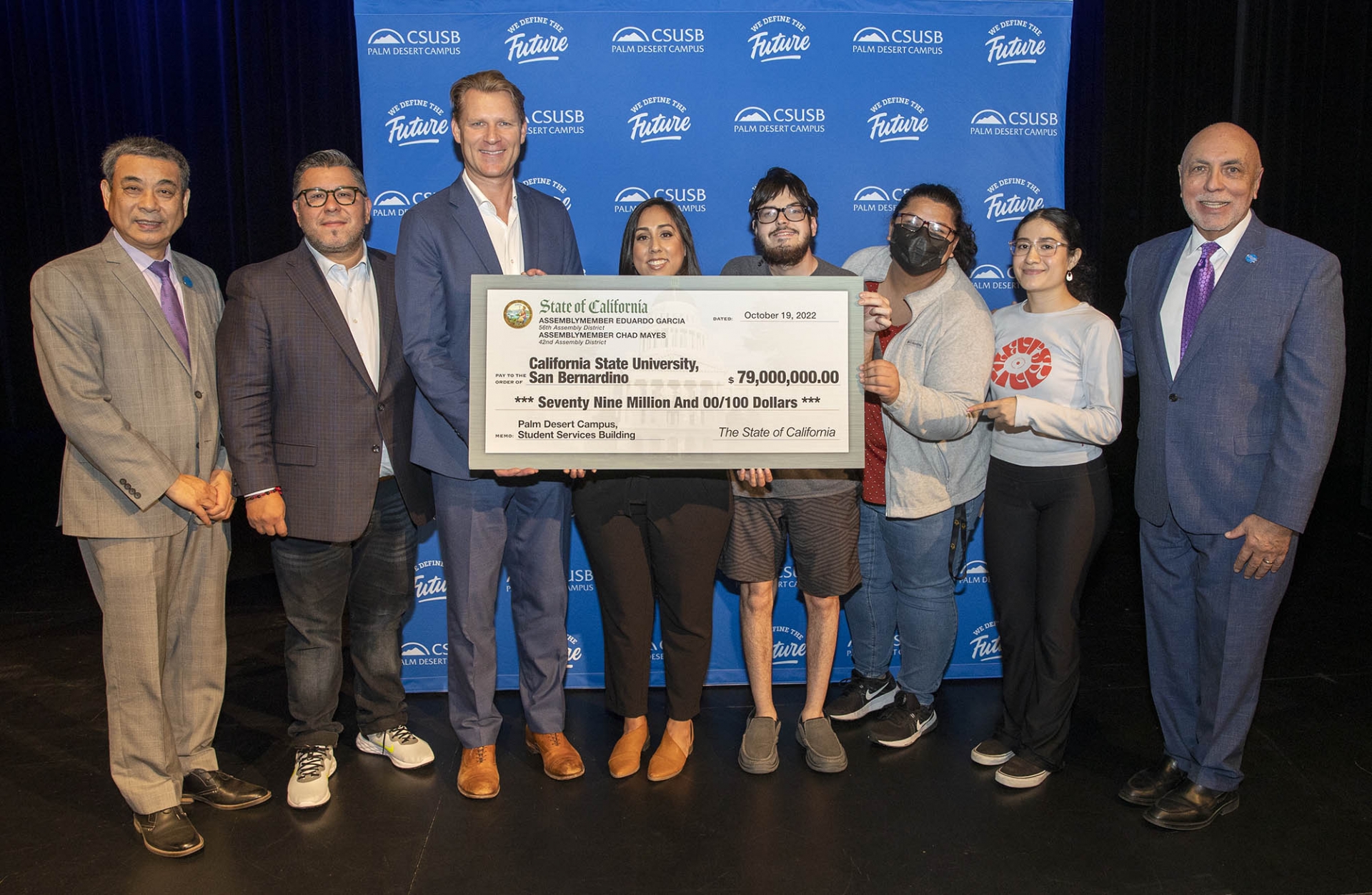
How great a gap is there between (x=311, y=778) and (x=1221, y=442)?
2.78 metres

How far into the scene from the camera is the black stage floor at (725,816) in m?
2.28

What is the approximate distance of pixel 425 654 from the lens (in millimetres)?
3467

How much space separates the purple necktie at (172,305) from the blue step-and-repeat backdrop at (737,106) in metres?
0.91

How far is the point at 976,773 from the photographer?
2795 millimetres

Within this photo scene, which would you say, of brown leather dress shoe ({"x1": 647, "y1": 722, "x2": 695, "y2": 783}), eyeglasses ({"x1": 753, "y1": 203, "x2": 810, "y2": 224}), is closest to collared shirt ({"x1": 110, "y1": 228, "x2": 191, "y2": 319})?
eyeglasses ({"x1": 753, "y1": 203, "x2": 810, "y2": 224})

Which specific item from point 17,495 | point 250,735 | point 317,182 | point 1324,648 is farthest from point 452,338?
point 17,495

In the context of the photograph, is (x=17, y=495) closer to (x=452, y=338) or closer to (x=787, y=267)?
(x=452, y=338)

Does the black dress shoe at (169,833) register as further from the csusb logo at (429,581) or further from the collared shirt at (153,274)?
the collared shirt at (153,274)

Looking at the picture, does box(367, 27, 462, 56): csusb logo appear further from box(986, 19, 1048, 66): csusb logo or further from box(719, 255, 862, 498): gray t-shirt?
box(986, 19, 1048, 66): csusb logo

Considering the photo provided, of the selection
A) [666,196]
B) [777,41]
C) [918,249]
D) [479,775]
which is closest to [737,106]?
[777,41]

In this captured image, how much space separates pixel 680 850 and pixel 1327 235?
21.2ft

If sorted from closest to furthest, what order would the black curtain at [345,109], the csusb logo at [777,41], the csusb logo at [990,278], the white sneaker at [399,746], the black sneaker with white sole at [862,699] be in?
the white sneaker at [399,746] → the black sneaker with white sole at [862,699] → the csusb logo at [777,41] → the csusb logo at [990,278] → the black curtain at [345,109]

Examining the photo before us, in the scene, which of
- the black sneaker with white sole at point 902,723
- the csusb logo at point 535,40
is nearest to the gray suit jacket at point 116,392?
the csusb logo at point 535,40

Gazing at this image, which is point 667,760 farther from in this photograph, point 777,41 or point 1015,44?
point 1015,44
